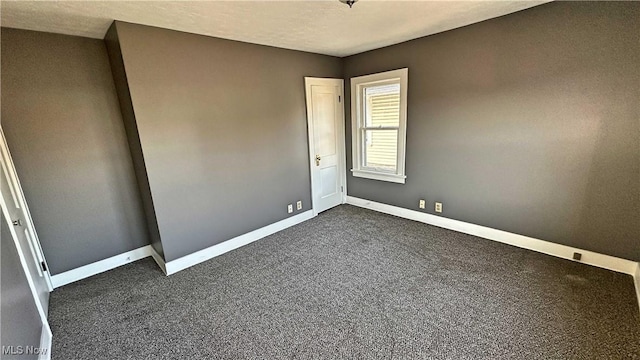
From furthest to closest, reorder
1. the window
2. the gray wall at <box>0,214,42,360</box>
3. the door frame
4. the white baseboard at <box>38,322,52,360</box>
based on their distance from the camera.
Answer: the window, the door frame, the white baseboard at <box>38,322,52,360</box>, the gray wall at <box>0,214,42,360</box>

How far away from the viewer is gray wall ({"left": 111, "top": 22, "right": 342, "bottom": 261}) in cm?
256

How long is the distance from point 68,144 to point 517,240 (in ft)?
15.6

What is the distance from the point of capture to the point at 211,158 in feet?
9.95

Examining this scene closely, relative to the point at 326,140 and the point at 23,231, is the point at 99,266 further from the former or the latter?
the point at 326,140

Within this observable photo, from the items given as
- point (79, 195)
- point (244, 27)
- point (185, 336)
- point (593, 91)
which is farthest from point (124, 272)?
point (593, 91)

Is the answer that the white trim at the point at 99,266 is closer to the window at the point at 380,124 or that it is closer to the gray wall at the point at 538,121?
the window at the point at 380,124

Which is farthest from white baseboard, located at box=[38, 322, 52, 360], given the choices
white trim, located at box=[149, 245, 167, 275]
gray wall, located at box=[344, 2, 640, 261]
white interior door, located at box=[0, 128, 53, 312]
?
gray wall, located at box=[344, 2, 640, 261]

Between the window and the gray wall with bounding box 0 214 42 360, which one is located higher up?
the window

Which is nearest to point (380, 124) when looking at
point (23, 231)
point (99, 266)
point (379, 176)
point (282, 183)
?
point (379, 176)

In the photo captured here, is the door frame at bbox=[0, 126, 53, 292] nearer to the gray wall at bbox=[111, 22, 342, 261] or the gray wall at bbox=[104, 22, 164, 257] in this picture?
the gray wall at bbox=[104, 22, 164, 257]

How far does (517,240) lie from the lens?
3033 mm

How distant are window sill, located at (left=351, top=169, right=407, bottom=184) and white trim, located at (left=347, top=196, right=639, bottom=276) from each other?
→ 42 cm

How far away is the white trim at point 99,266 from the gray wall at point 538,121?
3.68m

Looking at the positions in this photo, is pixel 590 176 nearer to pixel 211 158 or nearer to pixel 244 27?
pixel 244 27
